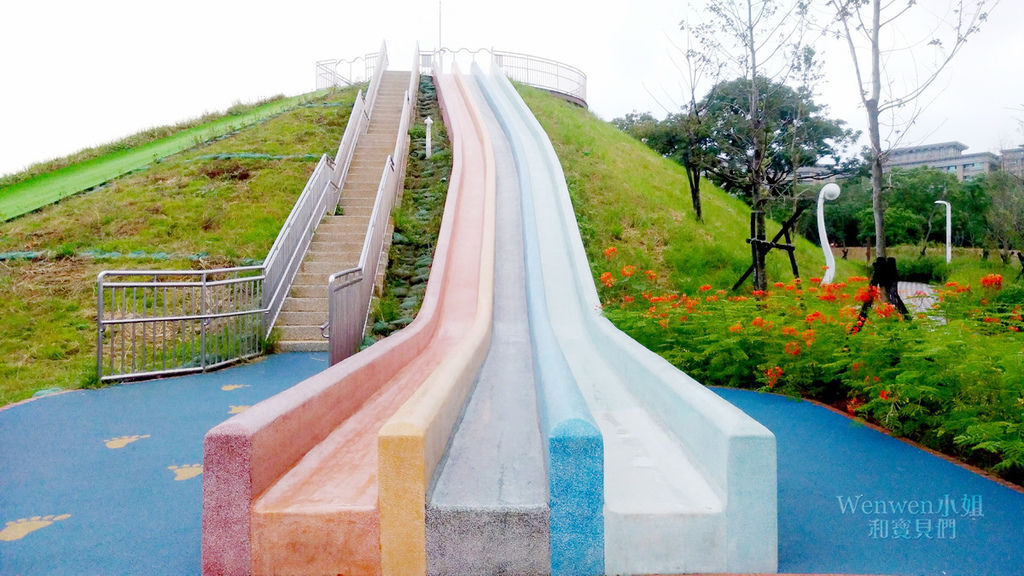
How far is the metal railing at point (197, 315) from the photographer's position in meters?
6.58

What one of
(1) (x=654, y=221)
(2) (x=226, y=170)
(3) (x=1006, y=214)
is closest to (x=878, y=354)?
(1) (x=654, y=221)

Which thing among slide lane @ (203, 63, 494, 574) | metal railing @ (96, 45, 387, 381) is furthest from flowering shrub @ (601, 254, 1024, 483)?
metal railing @ (96, 45, 387, 381)

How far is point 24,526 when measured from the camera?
3.12m

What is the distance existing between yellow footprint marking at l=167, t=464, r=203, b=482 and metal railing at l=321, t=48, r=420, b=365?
226 centimetres

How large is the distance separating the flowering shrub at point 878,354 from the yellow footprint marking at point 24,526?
5.21 meters

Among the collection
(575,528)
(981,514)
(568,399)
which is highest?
(568,399)

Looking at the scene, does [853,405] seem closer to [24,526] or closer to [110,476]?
[110,476]

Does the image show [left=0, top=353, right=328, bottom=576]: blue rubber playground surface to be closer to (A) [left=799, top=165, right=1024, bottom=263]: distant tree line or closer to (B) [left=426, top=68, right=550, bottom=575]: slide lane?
(B) [left=426, top=68, right=550, bottom=575]: slide lane

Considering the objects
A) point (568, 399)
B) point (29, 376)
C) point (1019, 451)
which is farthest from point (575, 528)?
point (29, 376)

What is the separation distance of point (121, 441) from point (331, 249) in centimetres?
603

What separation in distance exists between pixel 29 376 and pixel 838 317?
8874 millimetres

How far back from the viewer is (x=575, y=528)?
8.64 ft

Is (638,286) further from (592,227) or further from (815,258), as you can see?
(815,258)

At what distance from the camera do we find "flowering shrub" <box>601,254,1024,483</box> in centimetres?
383
